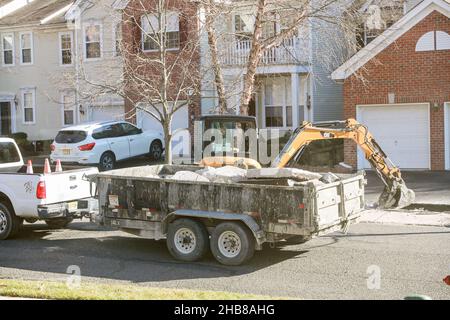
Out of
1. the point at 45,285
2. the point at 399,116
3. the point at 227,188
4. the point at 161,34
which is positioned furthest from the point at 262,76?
the point at 45,285

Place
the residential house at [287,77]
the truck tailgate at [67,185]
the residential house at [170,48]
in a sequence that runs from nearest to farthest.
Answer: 1. the truck tailgate at [67,185]
2. the residential house at [170,48]
3. the residential house at [287,77]

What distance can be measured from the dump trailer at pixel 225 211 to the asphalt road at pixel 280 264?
1.29ft

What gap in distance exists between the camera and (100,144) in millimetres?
23938

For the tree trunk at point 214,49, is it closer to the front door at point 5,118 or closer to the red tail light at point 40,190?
the red tail light at point 40,190

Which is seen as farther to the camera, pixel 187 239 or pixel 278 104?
pixel 278 104

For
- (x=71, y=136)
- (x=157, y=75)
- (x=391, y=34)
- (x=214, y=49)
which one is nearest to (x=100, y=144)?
(x=71, y=136)

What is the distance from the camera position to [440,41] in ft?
70.3

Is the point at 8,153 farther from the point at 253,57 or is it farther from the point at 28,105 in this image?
the point at 28,105

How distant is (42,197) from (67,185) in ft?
1.91

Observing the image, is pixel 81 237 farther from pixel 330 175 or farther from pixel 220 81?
pixel 220 81

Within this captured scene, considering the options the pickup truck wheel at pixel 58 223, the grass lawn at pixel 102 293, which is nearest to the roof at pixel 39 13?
the pickup truck wheel at pixel 58 223

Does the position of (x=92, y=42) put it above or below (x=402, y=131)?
above

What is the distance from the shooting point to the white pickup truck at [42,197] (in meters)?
12.0
